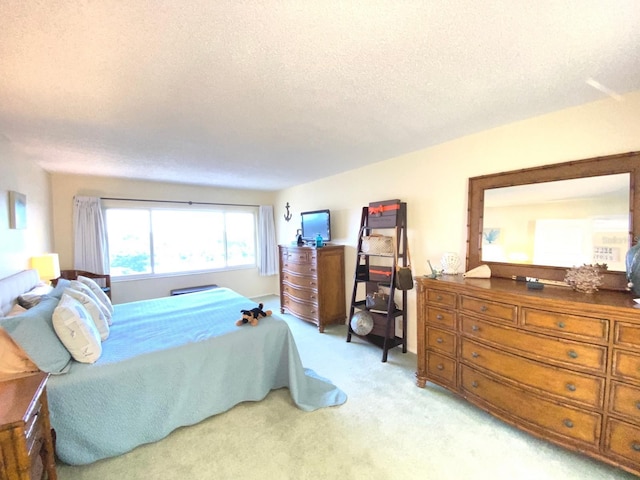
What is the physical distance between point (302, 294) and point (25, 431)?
10.4 ft

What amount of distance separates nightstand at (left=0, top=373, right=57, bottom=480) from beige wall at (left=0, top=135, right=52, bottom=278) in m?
1.52

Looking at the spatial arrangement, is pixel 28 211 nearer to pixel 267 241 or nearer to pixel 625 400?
pixel 267 241

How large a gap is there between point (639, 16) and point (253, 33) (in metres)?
1.59

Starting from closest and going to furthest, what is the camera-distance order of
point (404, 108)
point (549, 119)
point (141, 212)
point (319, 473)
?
point (319, 473) → point (404, 108) → point (549, 119) → point (141, 212)

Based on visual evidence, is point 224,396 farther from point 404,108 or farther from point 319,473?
point 404,108

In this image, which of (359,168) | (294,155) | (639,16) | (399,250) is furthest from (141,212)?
(639,16)

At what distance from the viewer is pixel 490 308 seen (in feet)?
6.40

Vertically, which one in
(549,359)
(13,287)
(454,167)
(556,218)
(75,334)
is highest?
(454,167)

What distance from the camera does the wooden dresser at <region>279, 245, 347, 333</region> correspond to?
3830 millimetres

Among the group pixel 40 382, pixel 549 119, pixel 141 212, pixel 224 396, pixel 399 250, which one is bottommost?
pixel 224 396

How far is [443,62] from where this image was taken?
1390mm

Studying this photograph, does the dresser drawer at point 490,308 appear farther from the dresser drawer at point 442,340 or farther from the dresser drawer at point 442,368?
the dresser drawer at point 442,368

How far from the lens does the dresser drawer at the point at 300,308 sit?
3.92m

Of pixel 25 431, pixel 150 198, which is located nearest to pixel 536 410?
pixel 25 431
